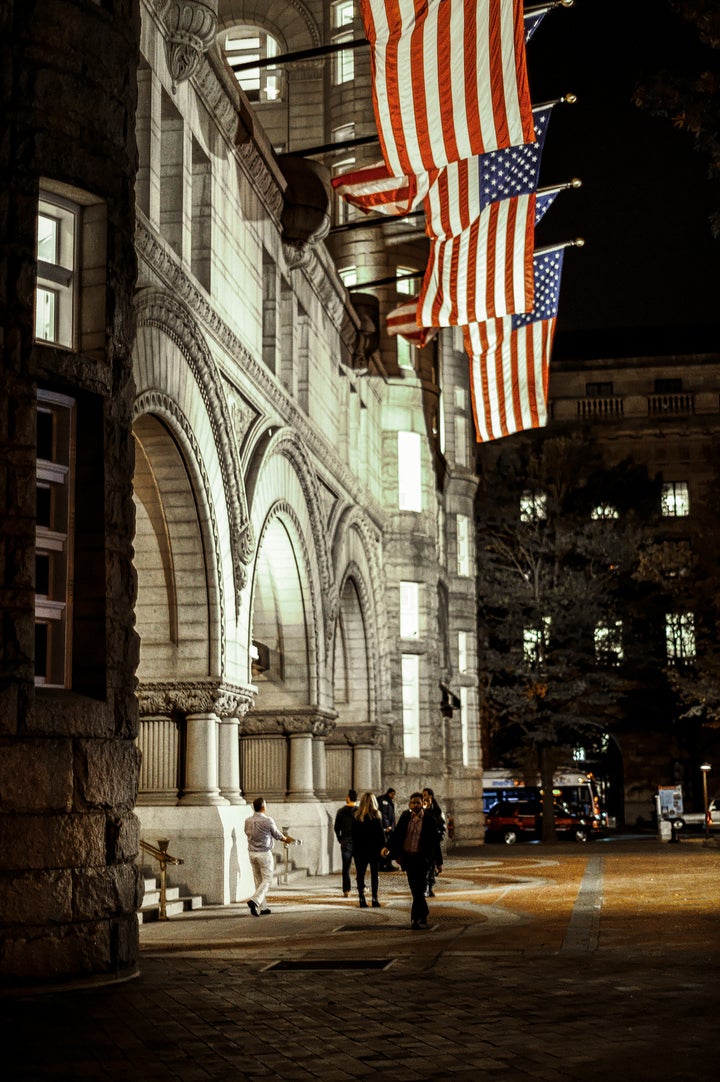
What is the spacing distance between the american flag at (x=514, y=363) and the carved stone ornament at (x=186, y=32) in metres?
9.14

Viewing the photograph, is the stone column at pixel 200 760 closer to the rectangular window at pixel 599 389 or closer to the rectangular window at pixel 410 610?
the rectangular window at pixel 410 610

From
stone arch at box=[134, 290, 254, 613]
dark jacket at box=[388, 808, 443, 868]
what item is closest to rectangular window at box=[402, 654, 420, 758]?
stone arch at box=[134, 290, 254, 613]

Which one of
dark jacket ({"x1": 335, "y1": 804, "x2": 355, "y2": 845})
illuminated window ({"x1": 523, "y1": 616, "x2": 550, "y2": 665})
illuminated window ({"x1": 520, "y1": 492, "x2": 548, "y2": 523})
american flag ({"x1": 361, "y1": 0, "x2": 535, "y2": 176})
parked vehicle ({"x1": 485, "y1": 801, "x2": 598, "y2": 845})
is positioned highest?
illuminated window ({"x1": 520, "y1": 492, "x2": 548, "y2": 523})

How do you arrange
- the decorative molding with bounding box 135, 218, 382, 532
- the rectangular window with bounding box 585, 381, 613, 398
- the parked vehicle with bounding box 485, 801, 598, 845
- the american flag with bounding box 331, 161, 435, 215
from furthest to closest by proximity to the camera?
the rectangular window with bounding box 585, 381, 613, 398, the parked vehicle with bounding box 485, 801, 598, 845, the american flag with bounding box 331, 161, 435, 215, the decorative molding with bounding box 135, 218, 382, 532

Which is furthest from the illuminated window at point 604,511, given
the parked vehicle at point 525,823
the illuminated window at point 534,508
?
the parked vehicle at point 525,823

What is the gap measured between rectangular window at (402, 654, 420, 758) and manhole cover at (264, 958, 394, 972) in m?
25.6

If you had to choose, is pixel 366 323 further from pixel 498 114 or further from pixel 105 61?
pixel 105 61

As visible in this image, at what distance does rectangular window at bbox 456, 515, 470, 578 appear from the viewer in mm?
49188

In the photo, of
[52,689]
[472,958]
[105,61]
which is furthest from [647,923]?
[105,61]

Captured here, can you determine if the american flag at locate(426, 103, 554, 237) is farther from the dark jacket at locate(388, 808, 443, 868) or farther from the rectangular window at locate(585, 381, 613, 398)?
the rectangular window at locate(585, 381, 613, 398)

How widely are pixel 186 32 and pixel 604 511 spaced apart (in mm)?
45026

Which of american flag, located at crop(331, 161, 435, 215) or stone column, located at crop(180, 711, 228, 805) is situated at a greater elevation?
american flag, located at crop(331, 161, 435, 215)

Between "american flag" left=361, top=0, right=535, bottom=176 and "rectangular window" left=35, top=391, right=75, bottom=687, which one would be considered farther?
"american flag" left=361, top=0, right=535, bottom=176

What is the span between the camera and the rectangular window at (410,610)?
132 feet
